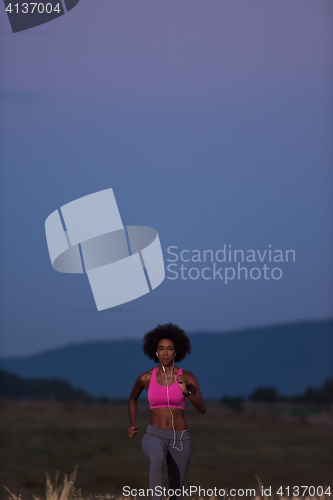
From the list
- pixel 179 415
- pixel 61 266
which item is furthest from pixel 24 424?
pixel 179 415

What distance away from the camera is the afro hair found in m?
5.00

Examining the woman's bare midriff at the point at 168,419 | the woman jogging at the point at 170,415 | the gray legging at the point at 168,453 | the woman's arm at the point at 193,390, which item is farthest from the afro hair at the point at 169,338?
the gray legging at the point at 168,453

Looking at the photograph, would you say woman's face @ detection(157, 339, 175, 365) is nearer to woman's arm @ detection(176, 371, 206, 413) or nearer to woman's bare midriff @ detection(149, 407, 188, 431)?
woman's arm @ detection(176, 371, 206, 413)

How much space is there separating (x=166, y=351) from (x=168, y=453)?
864 millimetres

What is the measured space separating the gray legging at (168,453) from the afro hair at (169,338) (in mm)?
627

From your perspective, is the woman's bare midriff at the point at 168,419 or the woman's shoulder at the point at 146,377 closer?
the woman's bare midriff at the point at 168,419

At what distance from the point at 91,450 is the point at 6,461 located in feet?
3.58

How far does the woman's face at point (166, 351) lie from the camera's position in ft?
15.7

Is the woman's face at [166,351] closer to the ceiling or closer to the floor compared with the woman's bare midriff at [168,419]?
closer to the ceiling

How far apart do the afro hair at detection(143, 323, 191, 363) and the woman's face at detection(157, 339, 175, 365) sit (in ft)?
0.52

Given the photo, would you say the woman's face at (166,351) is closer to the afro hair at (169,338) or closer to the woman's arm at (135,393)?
the afro hair at (169,338)

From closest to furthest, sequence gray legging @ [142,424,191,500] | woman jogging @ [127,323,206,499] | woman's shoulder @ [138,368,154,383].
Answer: gray legging @ [142,424,191,500]
woman jogging @ [127,323,206,499]
woman's shoulder @ [138,368,154,383]

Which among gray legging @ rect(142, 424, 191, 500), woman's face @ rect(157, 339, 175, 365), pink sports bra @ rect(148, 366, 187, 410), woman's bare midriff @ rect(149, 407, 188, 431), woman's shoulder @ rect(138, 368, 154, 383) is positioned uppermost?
woman's face @ rect(157, 339, 175, 365)

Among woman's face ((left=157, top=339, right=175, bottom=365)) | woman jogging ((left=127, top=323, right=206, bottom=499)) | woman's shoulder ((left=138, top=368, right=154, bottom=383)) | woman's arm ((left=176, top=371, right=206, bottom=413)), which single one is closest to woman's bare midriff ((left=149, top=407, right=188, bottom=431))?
woman jogging ((left=127, top=323, right=206, bottom=499))
